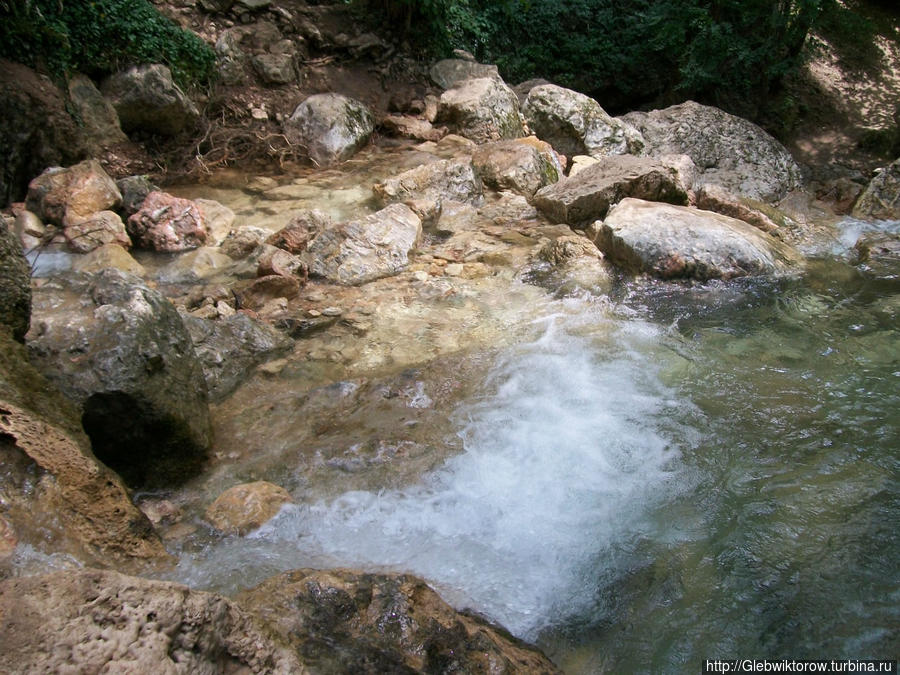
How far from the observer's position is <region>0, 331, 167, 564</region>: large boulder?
1820 mm

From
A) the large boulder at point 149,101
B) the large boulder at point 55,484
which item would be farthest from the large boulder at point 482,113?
the large boulder at point 55,484

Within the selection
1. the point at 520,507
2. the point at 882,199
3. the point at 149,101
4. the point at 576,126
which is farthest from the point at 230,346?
the point at 882,199

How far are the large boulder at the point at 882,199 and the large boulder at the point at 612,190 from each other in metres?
1.98

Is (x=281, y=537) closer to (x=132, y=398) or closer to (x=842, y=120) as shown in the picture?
(x=132, y=398)

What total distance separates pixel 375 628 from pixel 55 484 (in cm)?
112

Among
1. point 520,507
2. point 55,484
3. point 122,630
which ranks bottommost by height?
point 520,507

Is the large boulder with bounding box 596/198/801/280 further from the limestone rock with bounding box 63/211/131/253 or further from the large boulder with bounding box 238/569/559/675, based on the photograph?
the limestone rock with bounding box 63/211/131/253

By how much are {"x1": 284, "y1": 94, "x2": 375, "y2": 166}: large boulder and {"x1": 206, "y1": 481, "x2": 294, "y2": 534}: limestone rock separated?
5.17 metres

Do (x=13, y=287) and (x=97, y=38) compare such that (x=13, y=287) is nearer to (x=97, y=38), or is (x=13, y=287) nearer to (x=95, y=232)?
(x=95, y=232)

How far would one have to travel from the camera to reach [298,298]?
4.49 metres

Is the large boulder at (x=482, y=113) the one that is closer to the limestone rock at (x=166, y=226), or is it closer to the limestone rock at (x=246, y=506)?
the limestone rock at (x=166, y=226)

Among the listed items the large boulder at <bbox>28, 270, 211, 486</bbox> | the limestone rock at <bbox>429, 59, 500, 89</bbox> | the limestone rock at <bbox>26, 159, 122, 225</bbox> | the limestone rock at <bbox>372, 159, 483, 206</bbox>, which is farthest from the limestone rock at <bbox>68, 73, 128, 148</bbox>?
the limestone rock at <bbox>429, 59, 500, 89</bbox>

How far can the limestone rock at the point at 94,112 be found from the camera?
19.9ft

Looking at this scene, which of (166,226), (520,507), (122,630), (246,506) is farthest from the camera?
(166,226)
